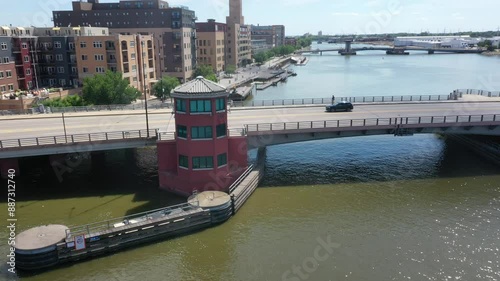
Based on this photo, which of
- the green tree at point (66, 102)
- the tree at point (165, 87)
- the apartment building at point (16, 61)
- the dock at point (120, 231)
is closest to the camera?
the dock at point (120, 231)

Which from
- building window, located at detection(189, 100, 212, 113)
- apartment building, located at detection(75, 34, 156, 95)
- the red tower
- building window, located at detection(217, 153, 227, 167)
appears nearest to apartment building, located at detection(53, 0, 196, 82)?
apartment building, located at detection(75, 34, 156, 95)

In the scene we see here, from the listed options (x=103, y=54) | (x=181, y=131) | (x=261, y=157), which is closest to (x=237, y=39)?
(x=103, y=54)

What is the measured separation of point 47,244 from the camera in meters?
24.0

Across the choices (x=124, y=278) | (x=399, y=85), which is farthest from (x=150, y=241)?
(x=399, y=85)

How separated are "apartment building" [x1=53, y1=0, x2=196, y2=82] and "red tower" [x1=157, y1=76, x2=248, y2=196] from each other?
71049mm

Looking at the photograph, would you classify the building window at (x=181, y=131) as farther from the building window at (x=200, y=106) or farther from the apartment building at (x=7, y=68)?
the apartment building at (x=7, y=68)

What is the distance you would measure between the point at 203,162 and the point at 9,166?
18.7 metres

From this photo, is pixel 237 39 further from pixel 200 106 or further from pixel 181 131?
pixel 200 106

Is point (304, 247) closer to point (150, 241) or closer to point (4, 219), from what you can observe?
point (150, 241)

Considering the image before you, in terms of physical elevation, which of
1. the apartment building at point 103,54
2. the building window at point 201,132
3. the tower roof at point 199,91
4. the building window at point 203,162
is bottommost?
the building window at point 203,162

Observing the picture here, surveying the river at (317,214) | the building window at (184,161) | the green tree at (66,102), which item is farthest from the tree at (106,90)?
the building window at (184,161)

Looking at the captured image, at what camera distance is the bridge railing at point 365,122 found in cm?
3792

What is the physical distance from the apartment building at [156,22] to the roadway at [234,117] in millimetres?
57588

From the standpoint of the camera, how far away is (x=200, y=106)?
105ft
